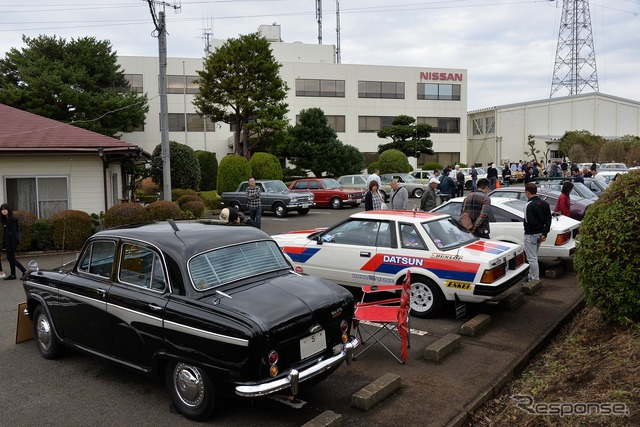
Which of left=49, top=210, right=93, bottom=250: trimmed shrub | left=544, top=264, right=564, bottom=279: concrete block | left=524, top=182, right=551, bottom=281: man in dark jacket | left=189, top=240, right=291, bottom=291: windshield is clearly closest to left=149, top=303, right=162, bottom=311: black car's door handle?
left=189, top=240, right=291, bottom=291: windshield

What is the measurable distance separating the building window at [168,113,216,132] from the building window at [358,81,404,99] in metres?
14.9

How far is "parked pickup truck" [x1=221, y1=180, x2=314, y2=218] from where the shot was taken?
23.4 metres

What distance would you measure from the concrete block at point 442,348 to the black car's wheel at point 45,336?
439 cm

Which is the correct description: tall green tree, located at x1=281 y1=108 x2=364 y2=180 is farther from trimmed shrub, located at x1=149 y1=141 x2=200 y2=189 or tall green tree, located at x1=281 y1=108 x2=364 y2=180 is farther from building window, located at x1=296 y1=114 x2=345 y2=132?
building window, located at x1=296 y1=114 x2=345 y2=132

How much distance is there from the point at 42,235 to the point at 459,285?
40.2 ft

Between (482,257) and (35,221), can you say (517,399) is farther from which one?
(35,221)

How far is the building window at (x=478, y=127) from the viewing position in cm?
6106

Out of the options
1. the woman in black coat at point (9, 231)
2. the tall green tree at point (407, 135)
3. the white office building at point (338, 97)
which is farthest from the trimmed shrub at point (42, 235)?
the tall green tree at point (407, 135)

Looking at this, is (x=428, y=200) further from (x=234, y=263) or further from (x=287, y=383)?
(x=287, y=383)

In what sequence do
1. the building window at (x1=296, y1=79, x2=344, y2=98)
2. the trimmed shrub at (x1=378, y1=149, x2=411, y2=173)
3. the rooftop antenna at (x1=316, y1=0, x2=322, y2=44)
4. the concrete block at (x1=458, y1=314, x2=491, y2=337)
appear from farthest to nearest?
the rooftop antenna at (x1=316, y1=0, x2=322, y2=44) → the building window at (x1=296, y1=79, x2=344, y2=98) → the trimmed shrub at (x1=378, y1=149, x2=411, y2=173) → the concrete block at (x1=458, y1=314, x2=491, y2=337)

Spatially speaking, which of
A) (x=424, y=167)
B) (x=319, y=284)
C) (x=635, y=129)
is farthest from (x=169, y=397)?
(x=635, y=129)

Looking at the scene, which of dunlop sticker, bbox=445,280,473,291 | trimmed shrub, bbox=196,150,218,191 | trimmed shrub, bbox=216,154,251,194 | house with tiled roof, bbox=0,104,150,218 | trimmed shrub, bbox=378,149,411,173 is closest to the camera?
dunlop sticker, bbox=445,280,473,291

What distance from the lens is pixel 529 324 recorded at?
25.0 feet

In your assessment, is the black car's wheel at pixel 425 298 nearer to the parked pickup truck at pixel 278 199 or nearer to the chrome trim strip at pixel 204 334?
the chrome trim strip at pixel 204 334
